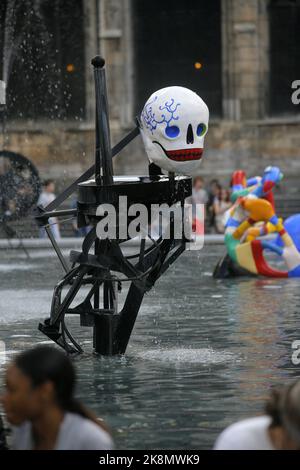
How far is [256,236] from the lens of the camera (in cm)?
1880

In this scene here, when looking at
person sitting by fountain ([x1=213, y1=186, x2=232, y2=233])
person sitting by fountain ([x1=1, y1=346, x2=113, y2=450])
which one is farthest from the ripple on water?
person sitting by fountain ([x1=213, y1=186, x2=232, y2=233])

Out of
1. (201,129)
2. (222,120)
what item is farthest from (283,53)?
(201,129)

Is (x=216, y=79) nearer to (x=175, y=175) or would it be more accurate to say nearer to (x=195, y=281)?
(x=195, y=281)

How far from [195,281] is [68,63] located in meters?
17.5

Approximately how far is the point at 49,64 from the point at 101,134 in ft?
80.9

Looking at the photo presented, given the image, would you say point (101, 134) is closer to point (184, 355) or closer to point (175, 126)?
point (175, 126)

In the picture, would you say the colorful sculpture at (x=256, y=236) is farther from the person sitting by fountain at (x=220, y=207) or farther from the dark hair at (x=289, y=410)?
the dark hair at (x=289, y=410)

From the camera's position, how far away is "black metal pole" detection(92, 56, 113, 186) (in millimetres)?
10328

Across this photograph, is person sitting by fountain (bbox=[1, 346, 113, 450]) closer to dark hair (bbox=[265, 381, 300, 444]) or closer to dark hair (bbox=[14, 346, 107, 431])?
dark hair (bbox=[14, 346, 107, 431])

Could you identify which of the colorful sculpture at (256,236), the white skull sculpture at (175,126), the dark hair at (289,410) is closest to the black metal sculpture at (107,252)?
the white skull sculpture at (175,126)

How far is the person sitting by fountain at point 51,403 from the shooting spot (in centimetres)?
513

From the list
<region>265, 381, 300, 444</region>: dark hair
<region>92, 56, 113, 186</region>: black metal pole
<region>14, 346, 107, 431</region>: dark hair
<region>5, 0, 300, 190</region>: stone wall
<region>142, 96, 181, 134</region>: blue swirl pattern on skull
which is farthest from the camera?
<region>5, 0, 300, 190</region>: stone wall

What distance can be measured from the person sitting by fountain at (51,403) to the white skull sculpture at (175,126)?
515 cm

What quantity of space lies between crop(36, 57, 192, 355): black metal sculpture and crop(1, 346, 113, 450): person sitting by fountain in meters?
5.06
